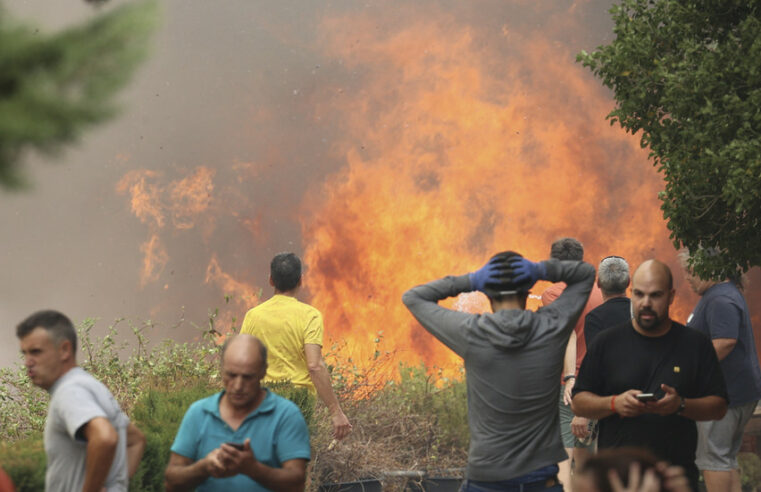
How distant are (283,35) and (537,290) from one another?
531 centimetres

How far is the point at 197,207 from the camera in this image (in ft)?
43.5

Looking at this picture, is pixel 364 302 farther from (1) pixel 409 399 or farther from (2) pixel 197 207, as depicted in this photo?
(1) pixel 409 399

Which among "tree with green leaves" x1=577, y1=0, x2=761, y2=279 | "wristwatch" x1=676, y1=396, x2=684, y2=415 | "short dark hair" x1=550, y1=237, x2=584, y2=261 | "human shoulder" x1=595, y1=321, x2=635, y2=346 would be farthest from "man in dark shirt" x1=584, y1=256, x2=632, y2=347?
"wristwatch" x1=676, y1=396, x2=684, y2=415

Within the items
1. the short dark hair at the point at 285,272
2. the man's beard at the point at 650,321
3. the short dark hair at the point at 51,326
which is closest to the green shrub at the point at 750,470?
the short dark hair at the point at 285,272

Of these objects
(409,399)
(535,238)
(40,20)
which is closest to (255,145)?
(535,238)

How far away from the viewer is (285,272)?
6.00 m

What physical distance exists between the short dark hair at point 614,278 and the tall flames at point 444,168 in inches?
286

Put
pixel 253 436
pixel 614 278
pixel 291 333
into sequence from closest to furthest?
1. pixel 253 436
2. pixel 291 333
3. pixel 614 278

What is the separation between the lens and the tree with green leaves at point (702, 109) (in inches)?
259

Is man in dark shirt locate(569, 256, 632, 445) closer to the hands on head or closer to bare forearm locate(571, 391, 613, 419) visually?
bare forearm locate(571, 391, 613, 419)

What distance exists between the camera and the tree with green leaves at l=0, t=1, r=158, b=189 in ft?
6.08

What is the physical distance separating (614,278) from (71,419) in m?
3.78

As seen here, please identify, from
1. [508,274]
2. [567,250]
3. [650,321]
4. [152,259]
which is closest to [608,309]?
[567,250]

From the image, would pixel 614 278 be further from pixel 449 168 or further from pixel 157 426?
pixel 449 168
